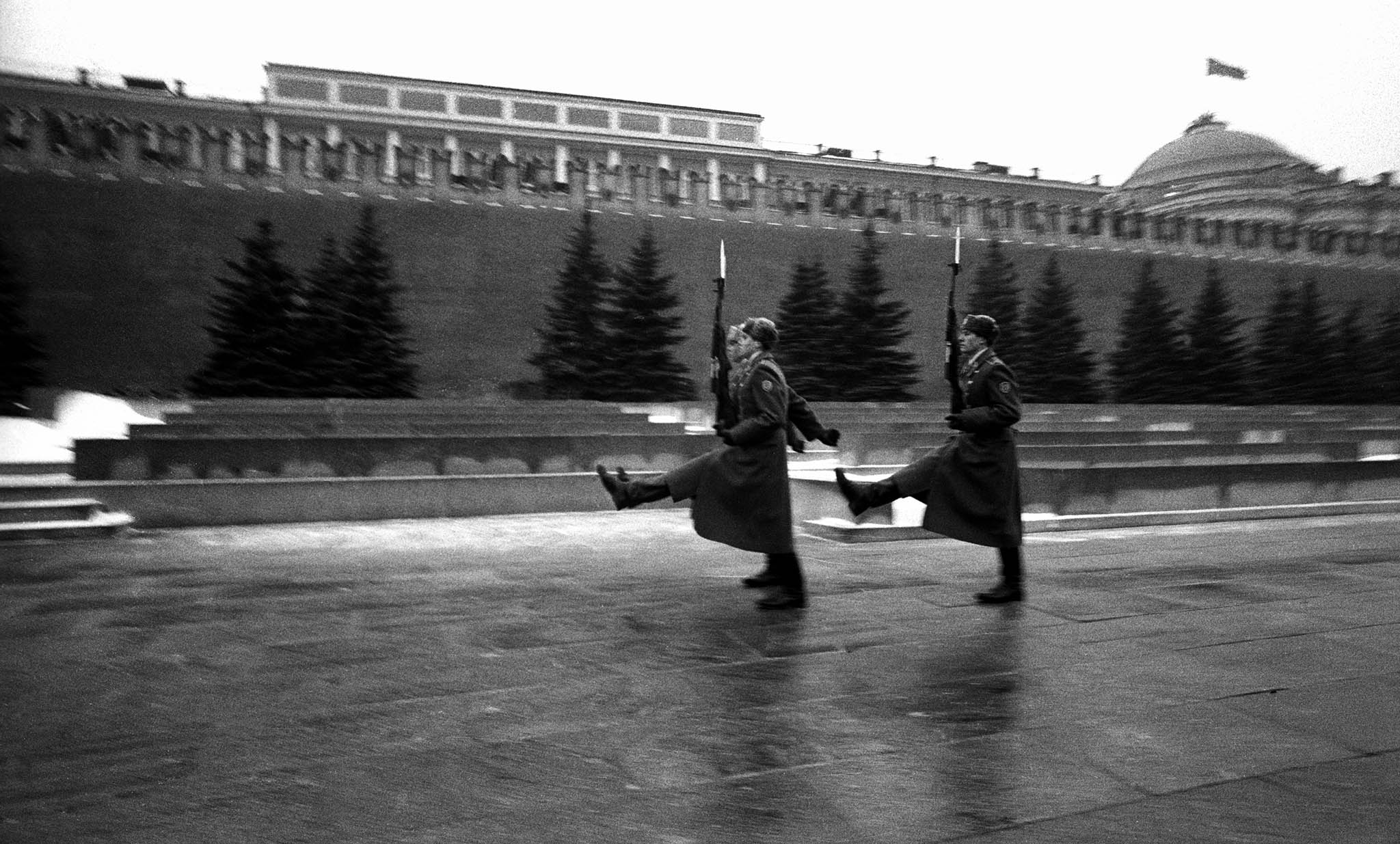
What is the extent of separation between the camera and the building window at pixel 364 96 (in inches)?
1750

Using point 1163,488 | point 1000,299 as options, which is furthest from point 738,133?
point 1163,488

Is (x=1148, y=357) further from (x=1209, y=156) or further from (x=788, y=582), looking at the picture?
(x=1209, y=156)

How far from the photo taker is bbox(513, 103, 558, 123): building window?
156 feet

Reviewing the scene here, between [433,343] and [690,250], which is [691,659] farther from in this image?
[690,250]

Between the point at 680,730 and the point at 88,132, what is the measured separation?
25.5m

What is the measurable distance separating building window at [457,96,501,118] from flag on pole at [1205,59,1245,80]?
94.1ft

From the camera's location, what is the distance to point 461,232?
25281 mm

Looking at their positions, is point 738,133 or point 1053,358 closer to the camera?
point 1053,358

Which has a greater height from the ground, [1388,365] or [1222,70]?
[1222,70]

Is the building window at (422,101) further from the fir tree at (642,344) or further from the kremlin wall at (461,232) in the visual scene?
the fir tree at (642,344)

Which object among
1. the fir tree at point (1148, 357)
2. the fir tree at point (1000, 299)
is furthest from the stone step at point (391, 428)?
the fir tree at point (1148, 357)

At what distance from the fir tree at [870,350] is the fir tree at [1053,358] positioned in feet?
12.2

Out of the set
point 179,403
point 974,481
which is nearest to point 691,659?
point 974,481

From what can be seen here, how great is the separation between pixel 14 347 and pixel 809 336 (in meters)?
15.3
